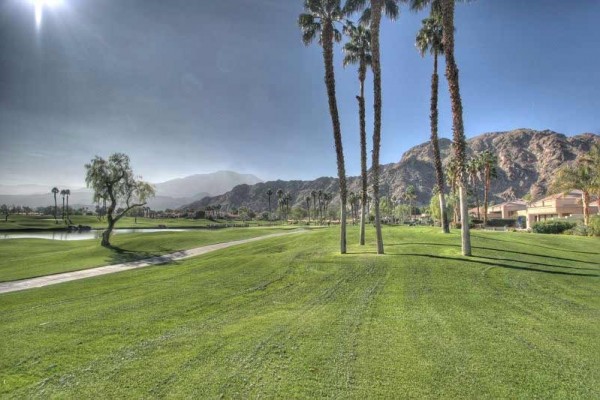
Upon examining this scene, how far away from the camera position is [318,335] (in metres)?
6.78

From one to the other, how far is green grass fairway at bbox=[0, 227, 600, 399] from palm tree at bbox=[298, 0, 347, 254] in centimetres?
749

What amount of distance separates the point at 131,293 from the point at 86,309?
81.8 inches

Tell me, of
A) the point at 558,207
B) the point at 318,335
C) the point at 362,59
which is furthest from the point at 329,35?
the point at 558,207

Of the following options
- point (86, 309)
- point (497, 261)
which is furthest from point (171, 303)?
point (497, 261)

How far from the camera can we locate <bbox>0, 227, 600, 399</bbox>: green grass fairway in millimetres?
4859

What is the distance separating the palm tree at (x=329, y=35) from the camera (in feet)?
60.7

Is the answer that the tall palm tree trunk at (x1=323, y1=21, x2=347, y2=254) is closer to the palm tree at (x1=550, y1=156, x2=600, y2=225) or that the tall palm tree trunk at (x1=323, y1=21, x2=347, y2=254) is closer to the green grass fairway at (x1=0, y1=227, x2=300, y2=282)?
the green grass fairway at (x1=0, y1=227, x2=300, y2=282)

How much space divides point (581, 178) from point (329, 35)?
1419 inches

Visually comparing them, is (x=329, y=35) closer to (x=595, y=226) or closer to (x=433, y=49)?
(x=433, y=49)

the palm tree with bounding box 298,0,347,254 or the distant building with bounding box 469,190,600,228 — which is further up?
the palm tree with bounding box 298,0,347,254

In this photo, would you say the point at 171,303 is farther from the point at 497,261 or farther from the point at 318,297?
the point at 497,261

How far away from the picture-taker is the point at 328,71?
729 inches

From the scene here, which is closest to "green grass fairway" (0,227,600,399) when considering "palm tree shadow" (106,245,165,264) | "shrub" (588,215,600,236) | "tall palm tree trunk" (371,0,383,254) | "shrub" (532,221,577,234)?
"tall palm tree trunk" (371,0,383,254)

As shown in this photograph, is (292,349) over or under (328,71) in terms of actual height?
under
